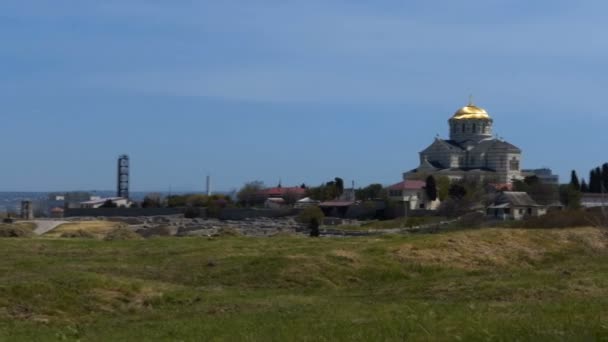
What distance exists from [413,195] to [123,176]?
246ft

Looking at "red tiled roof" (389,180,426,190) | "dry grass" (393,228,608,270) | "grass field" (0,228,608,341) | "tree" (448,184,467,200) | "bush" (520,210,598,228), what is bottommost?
"grass field" (0,228,608,341)

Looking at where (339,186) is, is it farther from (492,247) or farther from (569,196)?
(492,247)

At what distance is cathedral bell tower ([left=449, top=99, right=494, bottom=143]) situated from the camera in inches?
5413

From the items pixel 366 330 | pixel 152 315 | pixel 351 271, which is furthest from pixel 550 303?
pixel 351 271

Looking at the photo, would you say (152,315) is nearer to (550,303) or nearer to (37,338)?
(37,338)

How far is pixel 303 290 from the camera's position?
22078mm

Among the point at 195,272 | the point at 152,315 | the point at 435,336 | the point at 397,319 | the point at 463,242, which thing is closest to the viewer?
the point at 435,336

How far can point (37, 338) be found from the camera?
14211mm

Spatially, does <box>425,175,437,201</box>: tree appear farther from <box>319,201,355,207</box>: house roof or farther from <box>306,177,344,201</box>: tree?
<box>306,177,344,201</box>: tree

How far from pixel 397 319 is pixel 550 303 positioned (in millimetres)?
2981

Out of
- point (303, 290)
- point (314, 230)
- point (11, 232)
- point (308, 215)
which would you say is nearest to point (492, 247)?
point (303, 290)

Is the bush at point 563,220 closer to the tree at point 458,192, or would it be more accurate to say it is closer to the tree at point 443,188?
the tree at point 458,192

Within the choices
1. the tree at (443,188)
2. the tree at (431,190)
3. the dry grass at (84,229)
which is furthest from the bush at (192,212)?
the dry grass at (84,229)

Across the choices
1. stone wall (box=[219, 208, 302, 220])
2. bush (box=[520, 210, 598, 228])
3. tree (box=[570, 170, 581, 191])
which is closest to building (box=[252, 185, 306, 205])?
stone wall (box=[219, 208, 302, 220])
